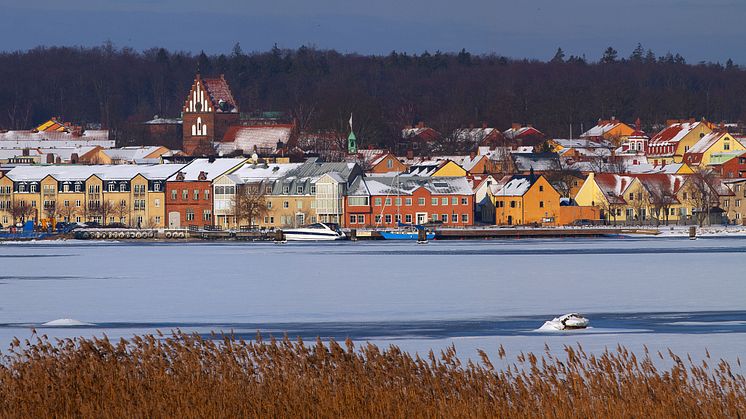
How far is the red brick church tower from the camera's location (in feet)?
518

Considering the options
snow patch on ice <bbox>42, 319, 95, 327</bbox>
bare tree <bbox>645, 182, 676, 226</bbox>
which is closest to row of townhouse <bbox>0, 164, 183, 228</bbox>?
bare tree <bbox>645, 182, 676, 226</bbox>

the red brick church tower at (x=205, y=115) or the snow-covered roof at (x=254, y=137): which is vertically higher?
the red brick church tower at (x=205, y=115)

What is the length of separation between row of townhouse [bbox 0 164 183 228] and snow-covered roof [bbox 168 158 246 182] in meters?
1.18

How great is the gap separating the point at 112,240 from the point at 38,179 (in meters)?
17.4

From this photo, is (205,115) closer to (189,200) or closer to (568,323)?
(189,200)

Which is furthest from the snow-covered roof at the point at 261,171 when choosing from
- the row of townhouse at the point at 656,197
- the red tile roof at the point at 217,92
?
the red tile roof at the point at 217,92

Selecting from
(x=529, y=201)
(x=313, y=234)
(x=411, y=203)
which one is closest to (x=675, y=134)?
(x=529, y=201)

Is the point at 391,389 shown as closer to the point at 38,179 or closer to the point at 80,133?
the point at 38,179

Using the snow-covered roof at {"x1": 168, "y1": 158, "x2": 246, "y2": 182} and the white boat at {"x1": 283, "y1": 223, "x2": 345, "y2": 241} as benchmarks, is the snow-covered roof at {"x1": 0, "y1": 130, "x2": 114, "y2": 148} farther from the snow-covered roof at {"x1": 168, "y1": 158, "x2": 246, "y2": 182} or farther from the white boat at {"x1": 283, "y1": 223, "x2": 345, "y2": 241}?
the white boat at {"x1": 283, "y1": 223, "x2": 345, "y2": 241}

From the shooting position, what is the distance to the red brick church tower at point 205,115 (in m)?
158

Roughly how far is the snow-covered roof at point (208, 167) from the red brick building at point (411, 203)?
1046 cm

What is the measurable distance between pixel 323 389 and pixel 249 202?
8190 centimetres

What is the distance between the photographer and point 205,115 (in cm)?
15950

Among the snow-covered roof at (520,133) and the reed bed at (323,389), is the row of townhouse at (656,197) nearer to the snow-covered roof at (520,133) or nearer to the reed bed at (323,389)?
the snow-covered roof at (520,133)
